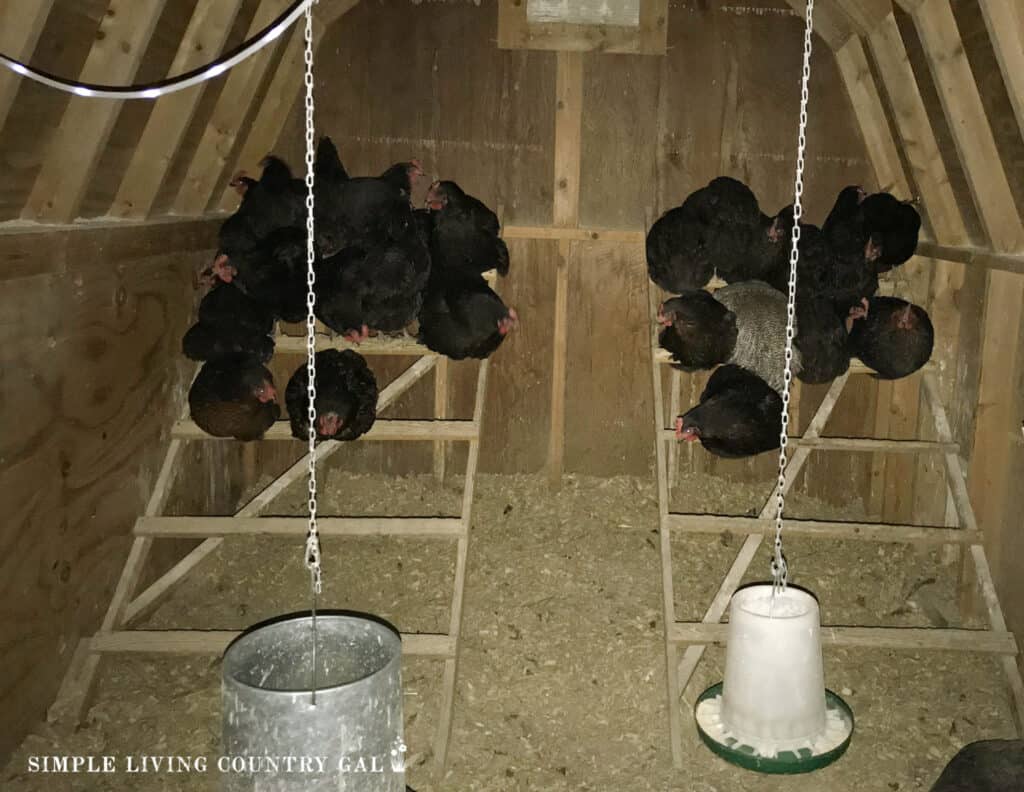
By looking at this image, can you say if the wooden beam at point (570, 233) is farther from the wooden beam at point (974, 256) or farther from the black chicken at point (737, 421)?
the black chicken at point (737, 421)

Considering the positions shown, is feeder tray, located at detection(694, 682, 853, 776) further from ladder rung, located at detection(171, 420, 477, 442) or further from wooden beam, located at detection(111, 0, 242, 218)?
wooden beam, located at detection(111, 0, 242, 218)

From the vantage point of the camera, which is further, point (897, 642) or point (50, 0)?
point (897, 642)

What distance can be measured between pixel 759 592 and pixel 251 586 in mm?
1933

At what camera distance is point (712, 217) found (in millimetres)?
2738

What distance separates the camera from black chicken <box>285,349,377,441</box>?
2.27m

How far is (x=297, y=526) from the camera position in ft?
7.27

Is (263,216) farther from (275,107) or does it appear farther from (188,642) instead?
(188,642)

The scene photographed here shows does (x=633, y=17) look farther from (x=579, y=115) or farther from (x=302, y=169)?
(x=302, y=169)

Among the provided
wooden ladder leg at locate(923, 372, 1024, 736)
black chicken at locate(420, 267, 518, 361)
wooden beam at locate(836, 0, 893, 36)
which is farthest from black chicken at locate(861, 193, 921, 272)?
→ black chicken at locate(420, 267, 518, 361)

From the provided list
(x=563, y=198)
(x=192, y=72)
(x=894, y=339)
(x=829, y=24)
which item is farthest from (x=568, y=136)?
(x=192, y=72)

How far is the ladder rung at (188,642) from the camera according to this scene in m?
2.11

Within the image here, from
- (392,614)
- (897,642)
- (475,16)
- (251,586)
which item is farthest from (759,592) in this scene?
(475,16)

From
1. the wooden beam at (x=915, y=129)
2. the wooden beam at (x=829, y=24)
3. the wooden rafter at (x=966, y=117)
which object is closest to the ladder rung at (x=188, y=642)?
the wooden rafter at (x=966, y=117)

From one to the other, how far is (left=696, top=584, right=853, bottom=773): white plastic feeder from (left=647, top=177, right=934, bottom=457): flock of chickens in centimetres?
89
